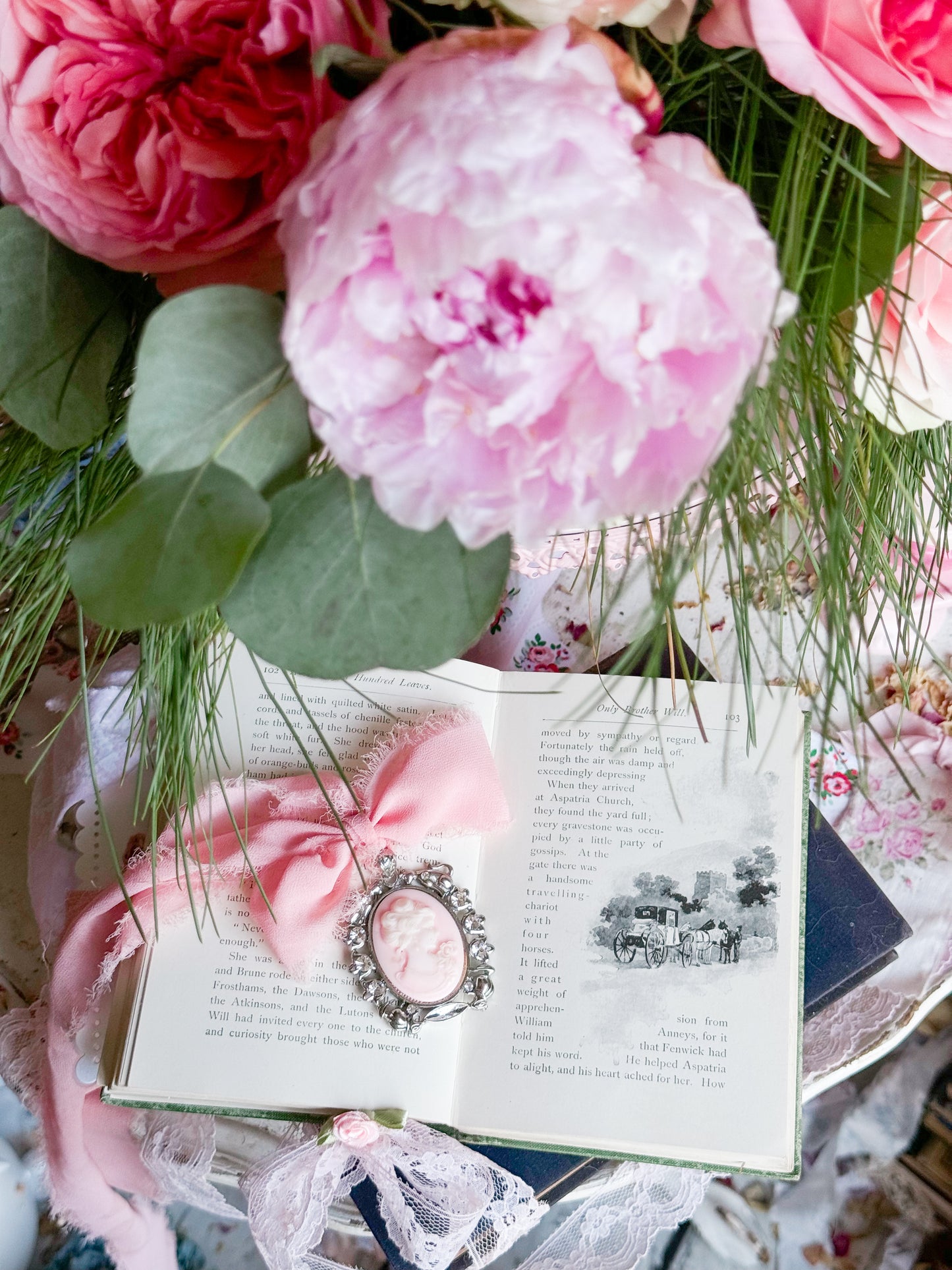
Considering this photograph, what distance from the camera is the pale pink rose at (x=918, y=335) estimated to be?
0.94 ft

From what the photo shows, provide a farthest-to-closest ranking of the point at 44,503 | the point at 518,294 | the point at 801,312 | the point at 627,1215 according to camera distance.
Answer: the point at 627,1215, the point at 44,503, the point at 801,312, the point at 518,294

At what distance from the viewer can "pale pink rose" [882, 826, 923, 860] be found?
0.70 metres

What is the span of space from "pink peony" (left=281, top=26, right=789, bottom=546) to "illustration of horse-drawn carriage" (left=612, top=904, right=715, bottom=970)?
38cm

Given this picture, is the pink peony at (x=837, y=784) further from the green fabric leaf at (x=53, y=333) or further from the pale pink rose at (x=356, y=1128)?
the green fabric leaf at (x=53, y=333)

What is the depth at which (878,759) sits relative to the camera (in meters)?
0.71

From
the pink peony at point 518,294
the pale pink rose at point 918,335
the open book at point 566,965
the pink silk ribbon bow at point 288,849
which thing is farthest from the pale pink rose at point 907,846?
the pink peony at point 518,294

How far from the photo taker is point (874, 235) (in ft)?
0.94

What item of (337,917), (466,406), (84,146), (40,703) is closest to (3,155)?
(84,146)

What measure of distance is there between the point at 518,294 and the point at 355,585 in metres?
0.08

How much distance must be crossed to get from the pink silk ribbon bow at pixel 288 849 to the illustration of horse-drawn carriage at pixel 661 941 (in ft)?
0.30

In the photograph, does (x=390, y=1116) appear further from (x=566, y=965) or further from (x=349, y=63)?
(x=349, y=63)

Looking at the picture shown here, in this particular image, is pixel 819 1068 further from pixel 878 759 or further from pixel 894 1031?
pixel 878 759

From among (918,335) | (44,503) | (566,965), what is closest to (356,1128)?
(566,965)

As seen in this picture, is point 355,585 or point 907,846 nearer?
point 355,585
